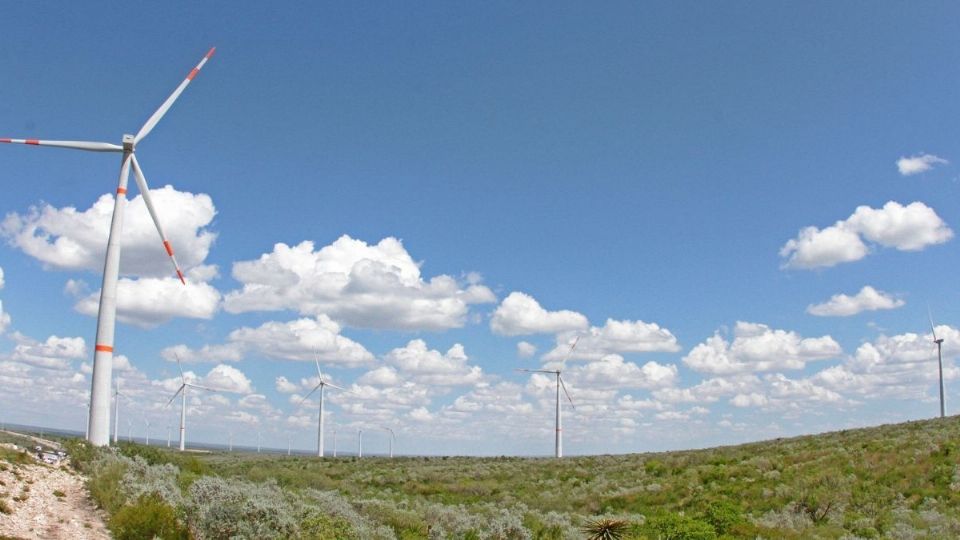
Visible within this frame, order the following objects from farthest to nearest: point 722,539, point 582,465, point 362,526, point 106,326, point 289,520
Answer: point 582,465, point 106,326, point 722,539, point 362,526, point 289,520

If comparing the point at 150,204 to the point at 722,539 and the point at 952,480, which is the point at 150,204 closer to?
the point at 722,539

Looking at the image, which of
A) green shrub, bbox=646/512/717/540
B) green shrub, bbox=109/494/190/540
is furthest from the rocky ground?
green shrub, bbox=646/512/717/540

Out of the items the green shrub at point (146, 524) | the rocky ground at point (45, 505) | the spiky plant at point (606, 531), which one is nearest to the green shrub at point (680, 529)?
the spiky plant at point (606, 531)

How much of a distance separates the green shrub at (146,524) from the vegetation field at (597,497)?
0.13 ft

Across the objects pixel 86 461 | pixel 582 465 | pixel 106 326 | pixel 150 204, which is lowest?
pixel 582 465

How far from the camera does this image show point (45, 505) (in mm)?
22625

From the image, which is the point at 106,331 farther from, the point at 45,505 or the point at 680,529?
the point at 680,529

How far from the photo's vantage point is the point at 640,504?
42406 mm

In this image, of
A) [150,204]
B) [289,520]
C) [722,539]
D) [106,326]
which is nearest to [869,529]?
[722,539]

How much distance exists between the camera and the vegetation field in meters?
22.2

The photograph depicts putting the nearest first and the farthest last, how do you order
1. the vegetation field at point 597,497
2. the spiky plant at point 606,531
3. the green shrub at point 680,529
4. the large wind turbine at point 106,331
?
the vegetation field at point 597,497
the spiky plant at point 606,531
the green shrub at point 680,529
the large wind turbine at point 106,331

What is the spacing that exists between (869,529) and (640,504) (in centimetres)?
1467

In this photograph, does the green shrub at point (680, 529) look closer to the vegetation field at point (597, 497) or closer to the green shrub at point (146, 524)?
the vegetation field at point (597, 497)

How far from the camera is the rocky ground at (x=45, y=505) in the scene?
65.3ft
